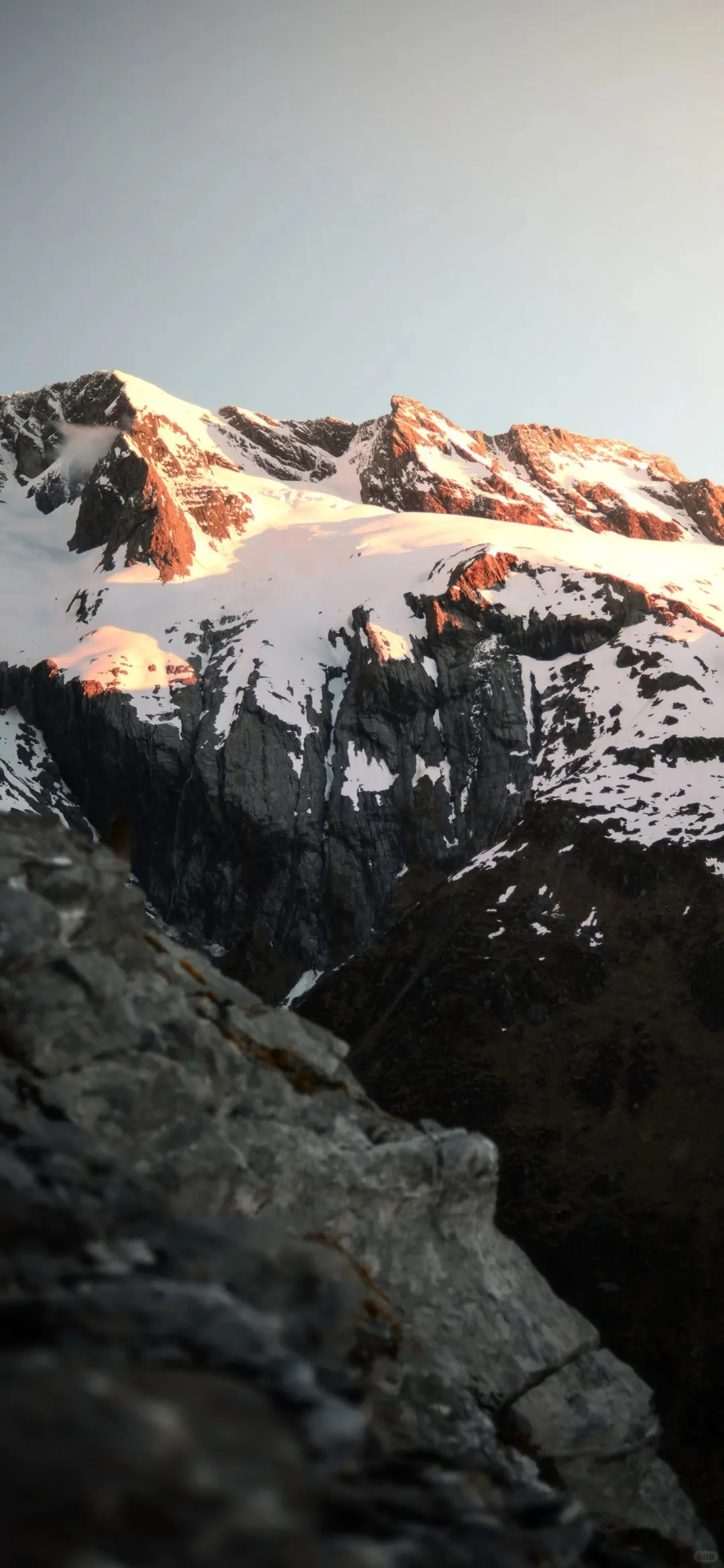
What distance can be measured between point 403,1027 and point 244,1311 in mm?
120511

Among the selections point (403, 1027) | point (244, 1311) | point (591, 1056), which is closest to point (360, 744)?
point (403, 1027)

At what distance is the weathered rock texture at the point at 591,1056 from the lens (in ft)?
281

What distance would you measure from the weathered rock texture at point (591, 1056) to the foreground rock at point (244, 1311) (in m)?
59.3

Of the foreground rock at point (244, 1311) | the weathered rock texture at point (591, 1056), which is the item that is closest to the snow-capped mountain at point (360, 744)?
the weathered rock texture at point (591, 1056)

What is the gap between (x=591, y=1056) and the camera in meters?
117

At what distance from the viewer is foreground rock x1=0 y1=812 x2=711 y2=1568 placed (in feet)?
23.1

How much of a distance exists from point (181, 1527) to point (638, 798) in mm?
151990

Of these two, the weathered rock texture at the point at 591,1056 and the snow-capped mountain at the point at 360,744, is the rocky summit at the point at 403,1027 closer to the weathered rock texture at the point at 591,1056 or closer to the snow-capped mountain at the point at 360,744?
the weathered rock texture at the point at 591,1056

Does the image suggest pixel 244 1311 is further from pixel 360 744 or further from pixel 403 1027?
pixel 360 744

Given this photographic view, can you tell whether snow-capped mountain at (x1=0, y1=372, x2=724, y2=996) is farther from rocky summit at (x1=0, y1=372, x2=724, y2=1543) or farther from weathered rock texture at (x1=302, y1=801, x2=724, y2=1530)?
weathered rock texture at (x1=302, y1=801, x2=724, y2=1530)

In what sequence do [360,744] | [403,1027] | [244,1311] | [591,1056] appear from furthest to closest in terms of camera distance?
[360,744]
[403,1027]
[591,1056]
[244,1311]

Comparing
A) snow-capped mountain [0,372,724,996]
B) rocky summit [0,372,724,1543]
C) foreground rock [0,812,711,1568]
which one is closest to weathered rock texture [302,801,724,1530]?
rocky summit [0,372,724,1543]

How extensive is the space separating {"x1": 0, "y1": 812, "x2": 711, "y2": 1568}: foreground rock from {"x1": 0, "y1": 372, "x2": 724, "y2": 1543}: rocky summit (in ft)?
0.24

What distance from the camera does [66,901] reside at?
59.6ft
